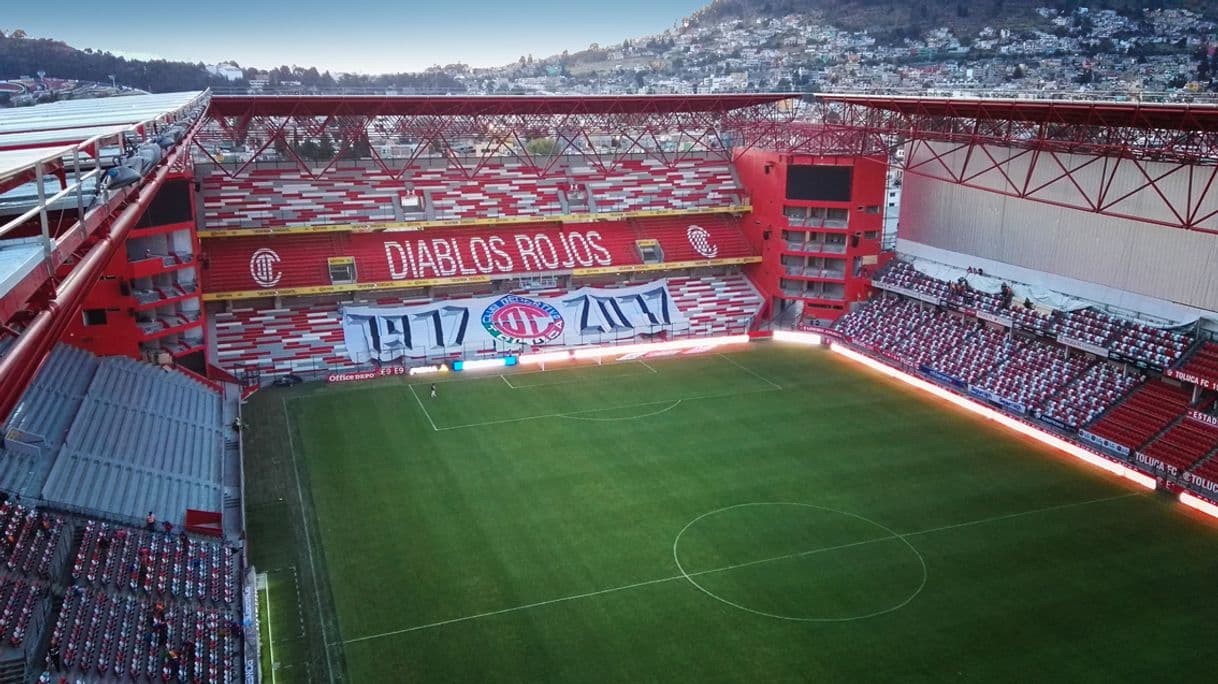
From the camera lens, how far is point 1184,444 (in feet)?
82.1

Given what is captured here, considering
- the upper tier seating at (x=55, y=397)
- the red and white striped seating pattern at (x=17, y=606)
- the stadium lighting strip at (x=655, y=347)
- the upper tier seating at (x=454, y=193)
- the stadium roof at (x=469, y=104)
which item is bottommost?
the stadium lighting strip at (x=655, y=347)

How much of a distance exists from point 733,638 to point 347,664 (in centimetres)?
714

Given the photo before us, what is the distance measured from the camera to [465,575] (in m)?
19.4

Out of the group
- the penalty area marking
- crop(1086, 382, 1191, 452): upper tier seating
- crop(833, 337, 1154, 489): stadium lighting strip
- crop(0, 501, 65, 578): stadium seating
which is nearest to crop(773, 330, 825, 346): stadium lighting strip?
crop(833, 337, 1154, 489): stadium lighting strip

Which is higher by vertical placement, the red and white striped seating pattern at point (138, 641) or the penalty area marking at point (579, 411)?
the red and white striped seating pattern at point (138, 641)

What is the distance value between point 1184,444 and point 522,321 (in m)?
23.5

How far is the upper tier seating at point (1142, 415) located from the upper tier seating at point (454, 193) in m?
20.8

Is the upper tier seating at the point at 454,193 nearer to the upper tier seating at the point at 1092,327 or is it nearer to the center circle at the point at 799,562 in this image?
the upper tier seating at the point at 1092,327

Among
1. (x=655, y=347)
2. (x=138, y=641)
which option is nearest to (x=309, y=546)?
(x=138, y=641)

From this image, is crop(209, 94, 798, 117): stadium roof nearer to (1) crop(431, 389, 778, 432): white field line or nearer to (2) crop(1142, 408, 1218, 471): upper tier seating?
(1) crop(431, 389, 778, 432): white field line

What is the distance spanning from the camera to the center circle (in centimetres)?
1823

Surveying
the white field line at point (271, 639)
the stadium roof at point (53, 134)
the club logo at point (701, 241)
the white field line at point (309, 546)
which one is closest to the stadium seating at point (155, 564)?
the white field line at point (271, 639)

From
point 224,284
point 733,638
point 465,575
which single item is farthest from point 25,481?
point 224,284

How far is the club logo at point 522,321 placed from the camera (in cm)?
3659
